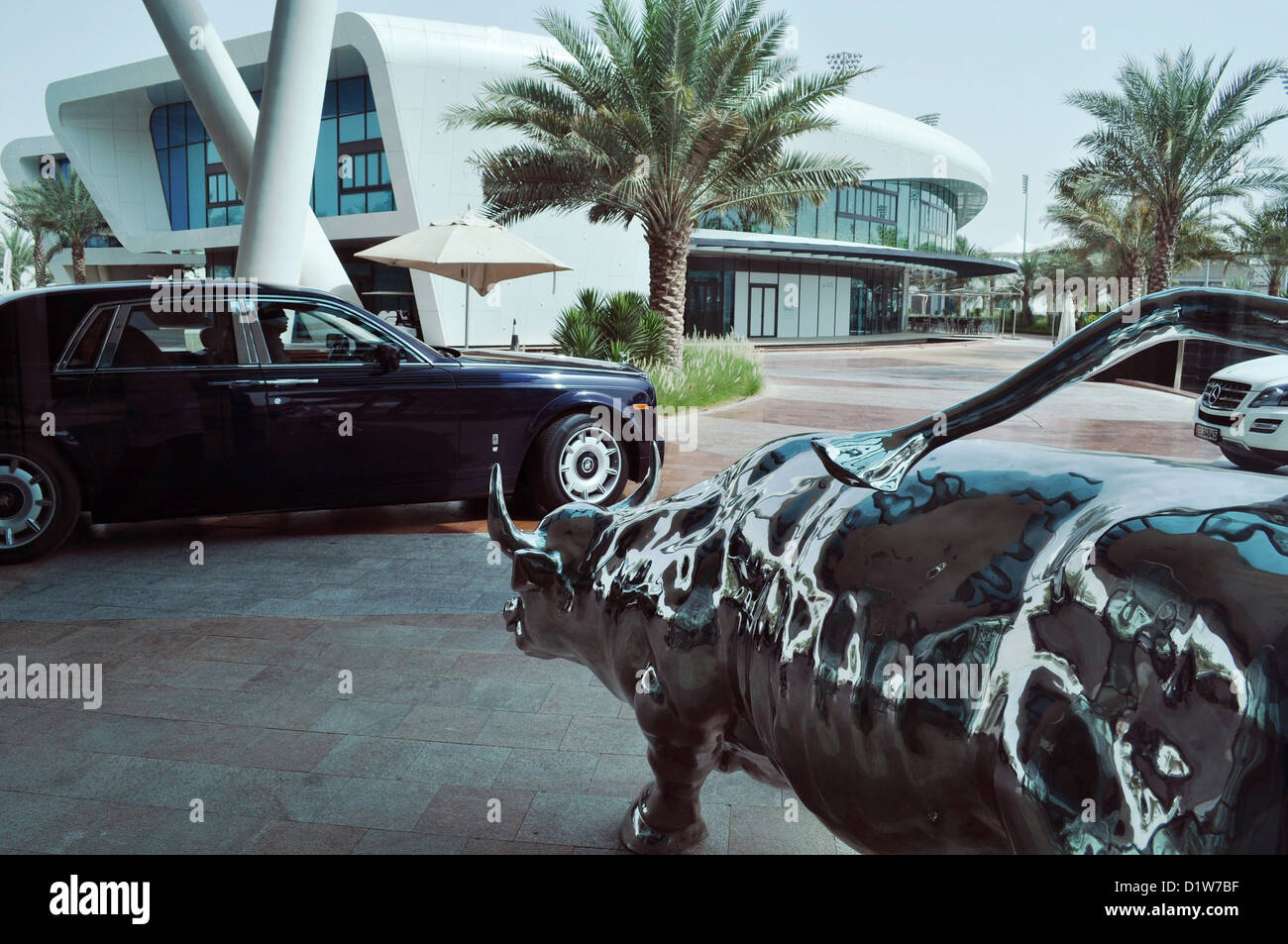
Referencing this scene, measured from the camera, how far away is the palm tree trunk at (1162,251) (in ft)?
83.9

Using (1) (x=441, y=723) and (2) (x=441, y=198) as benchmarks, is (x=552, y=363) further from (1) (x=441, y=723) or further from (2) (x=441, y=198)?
(2) (x=441, y=198)

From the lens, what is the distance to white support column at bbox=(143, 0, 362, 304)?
12.4m

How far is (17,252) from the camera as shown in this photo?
5400cm

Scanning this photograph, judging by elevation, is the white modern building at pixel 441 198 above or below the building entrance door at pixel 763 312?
Answer: above

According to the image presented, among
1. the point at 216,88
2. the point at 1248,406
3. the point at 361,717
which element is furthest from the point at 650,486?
the point at 216,88

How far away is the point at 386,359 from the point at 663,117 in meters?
11.4

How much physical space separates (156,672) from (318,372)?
107 inches

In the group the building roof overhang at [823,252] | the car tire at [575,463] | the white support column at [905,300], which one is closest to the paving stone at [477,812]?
the car tire at [575,463]

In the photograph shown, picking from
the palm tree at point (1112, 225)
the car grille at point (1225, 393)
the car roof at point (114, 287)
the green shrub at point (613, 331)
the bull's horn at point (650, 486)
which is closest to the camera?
the bull's horn at point (650, 486)

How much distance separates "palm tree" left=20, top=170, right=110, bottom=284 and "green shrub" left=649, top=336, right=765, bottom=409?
38854 millimetres

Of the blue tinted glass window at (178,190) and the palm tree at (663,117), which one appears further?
the blue tinted glass window at (178,190)

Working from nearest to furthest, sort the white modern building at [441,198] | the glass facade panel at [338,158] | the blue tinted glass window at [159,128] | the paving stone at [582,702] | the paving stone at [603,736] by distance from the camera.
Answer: the paving stone at [603,736] → the paving stone at [582,702] → the white modern building at [441,198] → the glass facade panel at [338,158] → the blue tinted glass window at [159,128]

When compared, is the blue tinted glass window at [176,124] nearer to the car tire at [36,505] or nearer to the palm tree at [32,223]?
the palm tree at [32,223]
